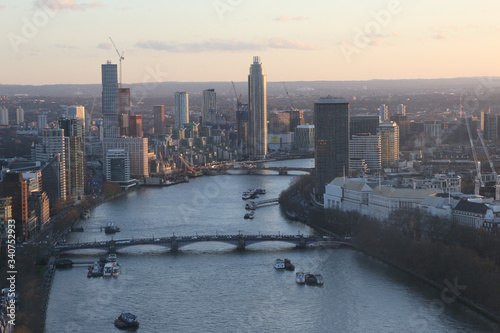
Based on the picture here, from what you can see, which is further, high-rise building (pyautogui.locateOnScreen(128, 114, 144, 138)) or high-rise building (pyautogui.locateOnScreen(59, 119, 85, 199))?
high-rise building (pyautogui.locateOnScreen(128, 114, 144, 138))

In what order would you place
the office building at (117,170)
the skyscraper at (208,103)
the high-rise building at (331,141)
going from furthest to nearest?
the skyscraper at (208,103)
the office building at (117,170)
the high-rise building at (331,141)

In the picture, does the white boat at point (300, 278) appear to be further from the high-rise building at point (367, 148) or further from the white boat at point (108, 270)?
the high-rise building at point (367, 148)

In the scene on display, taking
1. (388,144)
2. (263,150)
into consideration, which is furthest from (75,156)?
(263,150)

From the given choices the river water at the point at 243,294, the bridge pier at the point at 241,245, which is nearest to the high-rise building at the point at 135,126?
the river water at the point at 243,294

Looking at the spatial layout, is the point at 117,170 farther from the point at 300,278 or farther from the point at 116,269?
the point at 300,278

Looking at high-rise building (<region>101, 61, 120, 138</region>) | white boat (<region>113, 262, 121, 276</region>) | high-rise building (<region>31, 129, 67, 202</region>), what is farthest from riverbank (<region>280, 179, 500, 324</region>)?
high-rise building (<region>101, 61, 120, 138</region>)

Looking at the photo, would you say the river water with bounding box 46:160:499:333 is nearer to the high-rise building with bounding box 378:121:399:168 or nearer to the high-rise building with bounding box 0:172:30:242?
the high-rise building with bounding box 0:172:30:242

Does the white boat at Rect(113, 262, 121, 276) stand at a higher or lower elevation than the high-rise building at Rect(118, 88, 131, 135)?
lower
